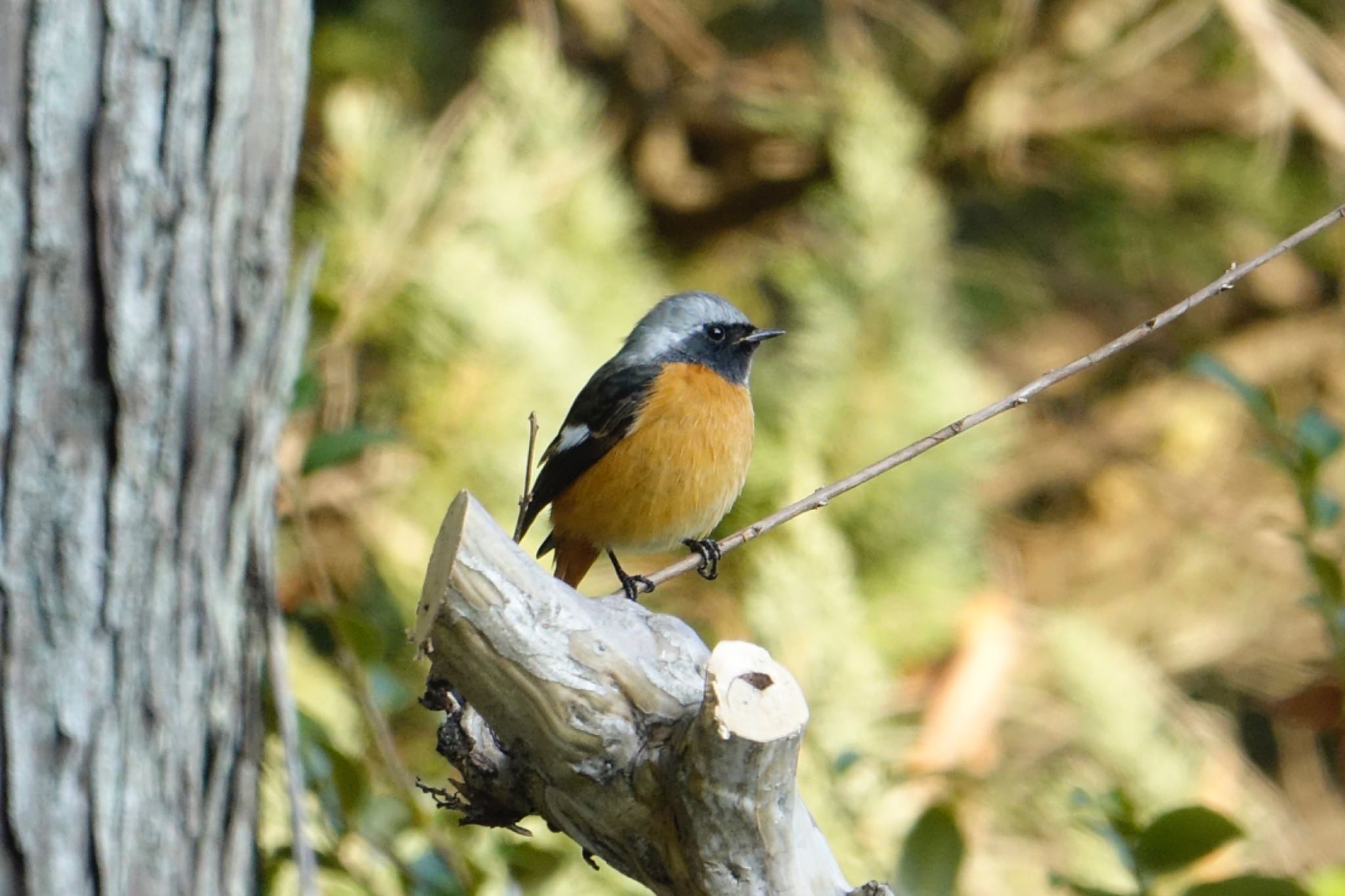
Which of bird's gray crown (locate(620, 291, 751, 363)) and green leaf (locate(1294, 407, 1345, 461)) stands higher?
bird's gray crown (locate(620, 291, 751, 363))

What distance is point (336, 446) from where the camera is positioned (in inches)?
116

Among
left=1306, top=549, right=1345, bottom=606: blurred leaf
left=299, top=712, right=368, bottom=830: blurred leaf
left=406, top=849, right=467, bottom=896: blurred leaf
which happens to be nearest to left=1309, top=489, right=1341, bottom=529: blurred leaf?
left=1306, top=549, right=1345, bottom=606: blurred leaf

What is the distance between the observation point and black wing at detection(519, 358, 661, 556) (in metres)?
3.55

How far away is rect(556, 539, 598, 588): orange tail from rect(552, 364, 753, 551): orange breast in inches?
2.3

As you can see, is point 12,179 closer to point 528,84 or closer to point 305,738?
point 305,738

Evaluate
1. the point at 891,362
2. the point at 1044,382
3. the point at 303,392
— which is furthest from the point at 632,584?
the point at 891,362

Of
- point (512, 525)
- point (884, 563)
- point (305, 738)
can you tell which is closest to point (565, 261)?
point (512, 525)

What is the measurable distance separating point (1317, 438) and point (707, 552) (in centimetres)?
123

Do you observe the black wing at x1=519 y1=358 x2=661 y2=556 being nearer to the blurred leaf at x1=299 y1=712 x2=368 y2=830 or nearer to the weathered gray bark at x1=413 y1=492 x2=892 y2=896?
the blurred leaf at x1=299 y1=712 x2=368 y2=830

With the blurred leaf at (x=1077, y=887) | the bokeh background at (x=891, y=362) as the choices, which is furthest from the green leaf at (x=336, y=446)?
the blurred leaf at (x=1077, y=887)

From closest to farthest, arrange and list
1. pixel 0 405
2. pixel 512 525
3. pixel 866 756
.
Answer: pixel 0 405
pixel 866 756
pixel 512 525

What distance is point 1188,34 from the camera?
6.66 m

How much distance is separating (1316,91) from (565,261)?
3.24m

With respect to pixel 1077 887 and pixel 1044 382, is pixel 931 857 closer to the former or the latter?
pixel 1077 887
